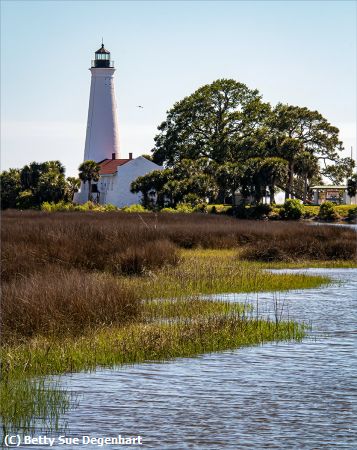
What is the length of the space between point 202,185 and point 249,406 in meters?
74.8

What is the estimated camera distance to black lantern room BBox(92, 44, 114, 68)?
104 m

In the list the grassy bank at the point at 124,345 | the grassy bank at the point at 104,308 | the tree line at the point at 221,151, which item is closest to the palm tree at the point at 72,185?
the tree line at the point at 221,151

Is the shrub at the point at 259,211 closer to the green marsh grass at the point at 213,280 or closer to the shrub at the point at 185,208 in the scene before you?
the shrub at the point at 185,208

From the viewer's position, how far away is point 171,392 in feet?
42.9

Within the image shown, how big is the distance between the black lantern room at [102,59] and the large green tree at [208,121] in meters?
→ 8.27

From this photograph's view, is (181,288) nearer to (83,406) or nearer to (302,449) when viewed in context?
(83,406)

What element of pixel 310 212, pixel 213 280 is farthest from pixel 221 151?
pixel 213 280

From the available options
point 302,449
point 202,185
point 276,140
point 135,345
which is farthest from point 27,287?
point 276,140

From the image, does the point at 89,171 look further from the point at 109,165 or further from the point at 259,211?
the point at 259,211

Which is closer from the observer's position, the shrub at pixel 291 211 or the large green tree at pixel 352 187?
the shrub at pixel 291 211

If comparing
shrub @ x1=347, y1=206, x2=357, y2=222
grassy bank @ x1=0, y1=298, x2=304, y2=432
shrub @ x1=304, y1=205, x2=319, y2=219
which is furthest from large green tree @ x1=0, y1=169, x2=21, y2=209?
grassy bank @ x1=0, y1=298, x2=304, y2=432

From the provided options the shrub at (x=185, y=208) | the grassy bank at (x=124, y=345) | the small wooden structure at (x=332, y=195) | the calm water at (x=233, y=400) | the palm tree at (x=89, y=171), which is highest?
the palm tree at (x=89, y=171)

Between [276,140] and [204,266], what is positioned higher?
[276,140]

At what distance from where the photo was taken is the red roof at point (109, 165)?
104312mm
